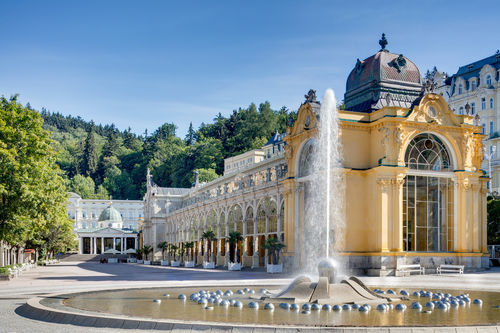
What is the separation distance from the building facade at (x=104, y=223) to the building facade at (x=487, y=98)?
258 feet

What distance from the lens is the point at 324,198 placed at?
42438 mm

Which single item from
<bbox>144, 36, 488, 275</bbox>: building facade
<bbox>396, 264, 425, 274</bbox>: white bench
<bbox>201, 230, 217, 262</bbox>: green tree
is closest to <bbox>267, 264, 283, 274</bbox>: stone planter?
<bbox>144, 36, 488, 275</bbox>: building facade

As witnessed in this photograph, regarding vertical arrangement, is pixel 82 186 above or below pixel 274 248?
above

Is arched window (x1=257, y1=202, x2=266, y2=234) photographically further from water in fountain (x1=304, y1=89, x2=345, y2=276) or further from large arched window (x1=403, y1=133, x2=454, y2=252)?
large arched window (x1=403, y1=133, x2=454, y2=252)

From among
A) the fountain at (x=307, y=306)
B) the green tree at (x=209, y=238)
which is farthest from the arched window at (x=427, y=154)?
the green tree at (x=209, y=238)

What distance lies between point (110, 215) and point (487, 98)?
109m

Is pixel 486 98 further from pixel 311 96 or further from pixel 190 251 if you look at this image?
pixel 311 96

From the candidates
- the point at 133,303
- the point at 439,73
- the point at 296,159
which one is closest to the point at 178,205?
the point at 439,73

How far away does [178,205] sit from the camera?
373 ft

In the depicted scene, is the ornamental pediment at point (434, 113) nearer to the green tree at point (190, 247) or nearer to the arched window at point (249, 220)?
the arched window at point (249, 220)

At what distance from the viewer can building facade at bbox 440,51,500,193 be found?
267 feet

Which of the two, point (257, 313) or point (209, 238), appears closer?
point (257, 313)

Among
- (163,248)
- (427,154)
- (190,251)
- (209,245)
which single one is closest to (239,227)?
(209,245)

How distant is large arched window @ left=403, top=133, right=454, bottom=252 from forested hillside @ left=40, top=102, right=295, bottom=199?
65621 millimetres
